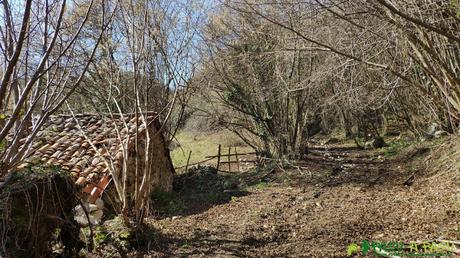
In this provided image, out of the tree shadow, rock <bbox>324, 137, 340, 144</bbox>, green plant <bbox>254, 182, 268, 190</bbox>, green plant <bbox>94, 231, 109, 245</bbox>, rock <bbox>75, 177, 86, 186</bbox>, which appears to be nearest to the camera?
green plant <bbox>94, 231, 109, 245</bbox>

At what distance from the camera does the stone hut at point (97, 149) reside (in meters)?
6.62

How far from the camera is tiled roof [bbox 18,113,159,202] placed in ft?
22.0

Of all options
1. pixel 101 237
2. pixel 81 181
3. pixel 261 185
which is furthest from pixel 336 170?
pixel 101 237

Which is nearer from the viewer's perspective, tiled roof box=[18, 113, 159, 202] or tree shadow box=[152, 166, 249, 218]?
tiled roof box=[18, 113, 159, 202]

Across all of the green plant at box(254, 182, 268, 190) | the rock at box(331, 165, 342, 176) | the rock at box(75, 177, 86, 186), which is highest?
the rock at box(75, 177, 86, 186)

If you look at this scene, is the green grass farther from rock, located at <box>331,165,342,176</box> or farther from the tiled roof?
the tiled roof

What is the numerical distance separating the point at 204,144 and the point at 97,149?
15424 millimetres

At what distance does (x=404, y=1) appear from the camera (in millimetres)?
4191

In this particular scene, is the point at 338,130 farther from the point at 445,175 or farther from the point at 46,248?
the point at 46,248

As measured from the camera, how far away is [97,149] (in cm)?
645

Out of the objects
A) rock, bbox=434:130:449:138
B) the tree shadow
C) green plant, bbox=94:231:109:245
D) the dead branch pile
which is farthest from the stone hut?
rock, bbox=434:130:449:138

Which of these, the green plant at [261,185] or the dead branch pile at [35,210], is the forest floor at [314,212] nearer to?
the green plant at [261,185]

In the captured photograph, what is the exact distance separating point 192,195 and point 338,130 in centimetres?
1141

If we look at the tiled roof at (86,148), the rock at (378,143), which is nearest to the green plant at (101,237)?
the tiled roof at (86,148)
